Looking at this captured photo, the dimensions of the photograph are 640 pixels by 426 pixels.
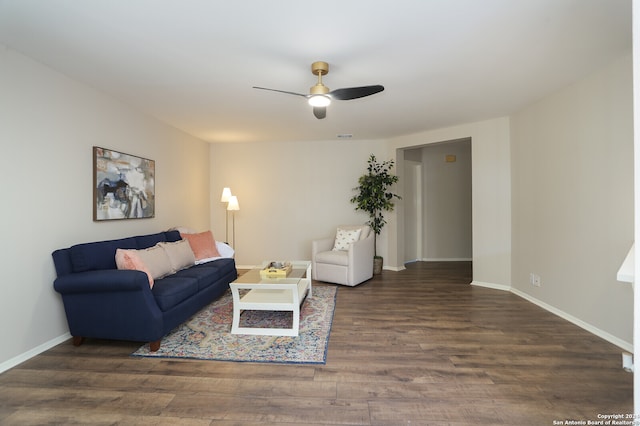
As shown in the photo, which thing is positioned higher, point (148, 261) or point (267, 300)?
point (148, 261)

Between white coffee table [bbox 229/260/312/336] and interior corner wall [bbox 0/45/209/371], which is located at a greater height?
interior corner wall [bbox 0/45/209/371]

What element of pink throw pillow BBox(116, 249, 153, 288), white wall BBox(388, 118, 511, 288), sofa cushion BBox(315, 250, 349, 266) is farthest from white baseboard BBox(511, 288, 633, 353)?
pink throw pillow BBox(116, 249, 153, 288)

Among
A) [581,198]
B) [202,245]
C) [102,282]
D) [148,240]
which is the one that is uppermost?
[581,198]

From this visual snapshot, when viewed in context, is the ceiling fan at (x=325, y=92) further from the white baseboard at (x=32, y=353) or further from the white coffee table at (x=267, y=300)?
the white baseboard at (x=32, y=353)

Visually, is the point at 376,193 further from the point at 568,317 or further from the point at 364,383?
the point at 364,383

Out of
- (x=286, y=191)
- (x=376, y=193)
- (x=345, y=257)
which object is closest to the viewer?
(x=345, y=257)

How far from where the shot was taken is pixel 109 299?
2439mm

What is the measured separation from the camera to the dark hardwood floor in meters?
1.74

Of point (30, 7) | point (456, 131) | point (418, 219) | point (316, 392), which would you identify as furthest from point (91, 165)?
point (418, 219)

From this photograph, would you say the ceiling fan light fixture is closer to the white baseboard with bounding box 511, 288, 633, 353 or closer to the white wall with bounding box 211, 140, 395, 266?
the white wall with bounding box 211, 140, 395, 266

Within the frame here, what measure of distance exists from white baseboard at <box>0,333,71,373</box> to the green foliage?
426cm

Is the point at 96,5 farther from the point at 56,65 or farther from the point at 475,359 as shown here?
the point at 475,359

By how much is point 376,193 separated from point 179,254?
3.29 meters

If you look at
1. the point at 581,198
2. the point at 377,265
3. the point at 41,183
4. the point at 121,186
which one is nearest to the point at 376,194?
the point at 377,265
